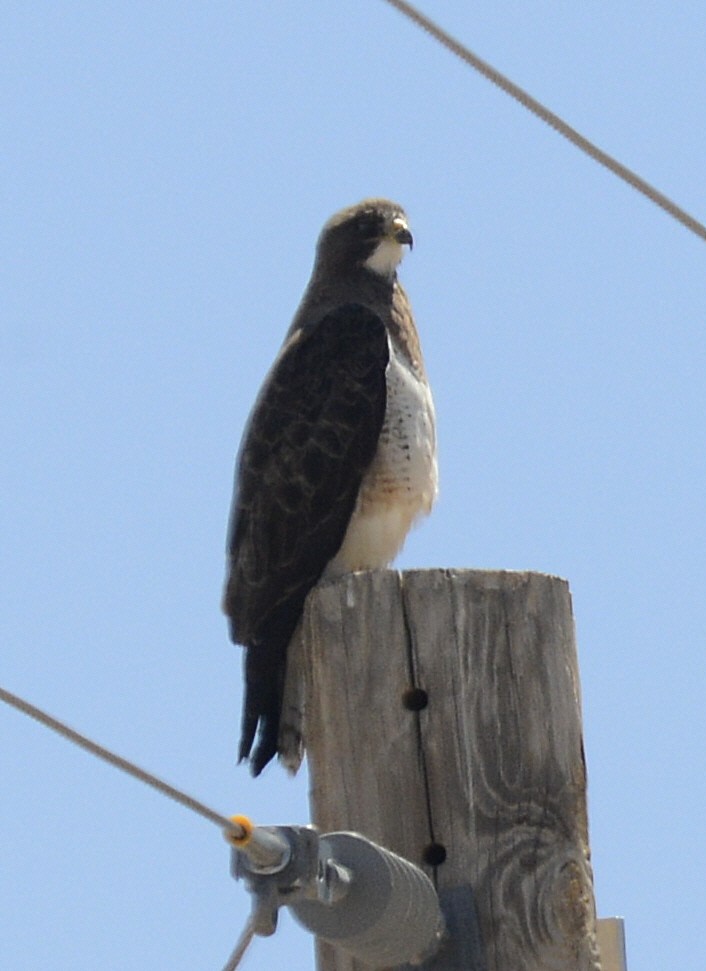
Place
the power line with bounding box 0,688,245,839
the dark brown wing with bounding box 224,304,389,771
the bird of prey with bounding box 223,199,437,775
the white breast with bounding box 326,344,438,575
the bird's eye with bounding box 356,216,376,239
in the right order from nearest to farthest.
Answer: the power line with bounding box 0,688,245,839, the dark brown wing with bounding box 224,304,389,771, the bird of prey with bounding box 223,199,437,775, the white breast with bounding box 326,344,438,575, the bird's eye with bounding box 356,216,376,239

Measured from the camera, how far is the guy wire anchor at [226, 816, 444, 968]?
11.5 ft

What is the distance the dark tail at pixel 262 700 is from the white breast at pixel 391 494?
622 mm

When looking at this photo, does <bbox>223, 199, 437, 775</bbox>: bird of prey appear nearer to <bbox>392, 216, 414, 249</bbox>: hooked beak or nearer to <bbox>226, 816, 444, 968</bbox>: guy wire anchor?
<bbox>392, 216, 414, 249</bbox>: hooked beak

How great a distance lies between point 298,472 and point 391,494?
0.31 m

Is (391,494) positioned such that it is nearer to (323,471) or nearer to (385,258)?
(323,471)

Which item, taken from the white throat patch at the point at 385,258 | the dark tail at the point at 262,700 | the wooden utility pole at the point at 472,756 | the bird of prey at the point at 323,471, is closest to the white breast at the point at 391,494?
the bird of prey at the point at 323,471

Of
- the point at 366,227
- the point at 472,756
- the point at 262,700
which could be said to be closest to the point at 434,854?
the point at 472,756

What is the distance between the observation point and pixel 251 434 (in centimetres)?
705

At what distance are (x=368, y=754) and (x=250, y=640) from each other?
6.82 feet

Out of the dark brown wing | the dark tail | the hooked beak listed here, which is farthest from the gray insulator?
the hooked beak

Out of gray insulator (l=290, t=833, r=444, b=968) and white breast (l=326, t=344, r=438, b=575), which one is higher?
white breast (l=326, t=344, r=438, b=575)

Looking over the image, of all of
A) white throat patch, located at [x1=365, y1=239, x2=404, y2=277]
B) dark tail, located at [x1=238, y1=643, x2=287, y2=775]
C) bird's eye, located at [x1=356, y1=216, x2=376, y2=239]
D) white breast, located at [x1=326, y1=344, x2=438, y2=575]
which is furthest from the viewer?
bird's eye, located at [x1=356, y1=216, x2=376, y2=239]

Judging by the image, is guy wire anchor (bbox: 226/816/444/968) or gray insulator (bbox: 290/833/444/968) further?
gray insulator (bbox: 290/833/444/968)

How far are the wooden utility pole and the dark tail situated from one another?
1584 mm
